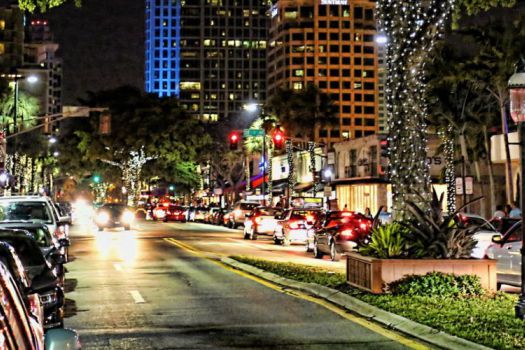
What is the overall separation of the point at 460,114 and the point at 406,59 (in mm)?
33955

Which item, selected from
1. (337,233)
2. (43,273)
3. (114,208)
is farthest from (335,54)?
(43,273)

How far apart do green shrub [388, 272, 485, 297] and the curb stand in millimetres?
872

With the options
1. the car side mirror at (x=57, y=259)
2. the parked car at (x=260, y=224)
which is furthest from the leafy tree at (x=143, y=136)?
the car side mirror at (x=57, y=259)

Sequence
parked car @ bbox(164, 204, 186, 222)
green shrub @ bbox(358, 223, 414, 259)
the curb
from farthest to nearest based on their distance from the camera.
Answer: parked car @ bbox(164, 204, 186, 222), green shrub @ bbox(358, 223, 414, 259), the curb

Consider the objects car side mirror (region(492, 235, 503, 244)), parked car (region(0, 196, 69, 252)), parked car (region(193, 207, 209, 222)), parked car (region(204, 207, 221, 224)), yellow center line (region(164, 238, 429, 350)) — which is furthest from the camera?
parked car (region(193, 207, 209, 222))

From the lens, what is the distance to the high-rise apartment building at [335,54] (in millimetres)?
Answer: 166750

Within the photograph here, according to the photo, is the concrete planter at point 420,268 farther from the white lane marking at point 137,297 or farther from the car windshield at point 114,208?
the car windshield at point 114,208

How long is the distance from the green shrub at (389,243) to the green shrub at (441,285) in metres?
0.75

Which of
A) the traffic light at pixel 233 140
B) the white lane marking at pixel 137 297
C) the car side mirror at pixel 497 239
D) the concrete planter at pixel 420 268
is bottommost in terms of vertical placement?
the white lane marking at pixel 137 297

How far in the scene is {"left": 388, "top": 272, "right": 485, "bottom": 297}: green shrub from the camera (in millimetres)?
13516

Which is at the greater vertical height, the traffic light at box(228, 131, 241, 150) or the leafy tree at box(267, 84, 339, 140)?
the leafy tree at box(267, 84, 339, 140)

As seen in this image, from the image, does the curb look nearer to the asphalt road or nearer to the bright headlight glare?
the asphalt road

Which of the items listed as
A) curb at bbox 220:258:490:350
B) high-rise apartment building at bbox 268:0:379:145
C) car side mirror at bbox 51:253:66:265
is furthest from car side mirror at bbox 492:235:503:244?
high-rise apartment building at bbox 268:0:379:145

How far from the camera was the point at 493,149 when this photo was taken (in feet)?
134
